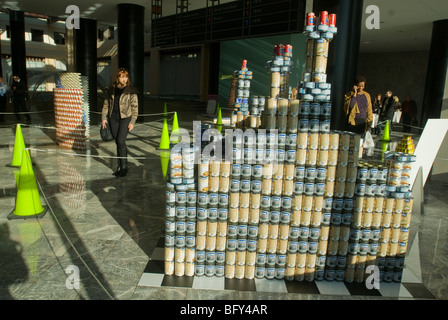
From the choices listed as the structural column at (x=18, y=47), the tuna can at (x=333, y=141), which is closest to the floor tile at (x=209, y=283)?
the tuna can at (x=333, y=141)

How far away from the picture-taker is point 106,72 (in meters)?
47.2

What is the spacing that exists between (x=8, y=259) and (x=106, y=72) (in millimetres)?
46949

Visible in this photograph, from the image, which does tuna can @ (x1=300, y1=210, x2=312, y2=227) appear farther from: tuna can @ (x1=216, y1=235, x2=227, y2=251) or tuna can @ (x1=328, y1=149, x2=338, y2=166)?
tuna can @ (x1=216, y1=235, x2=227, y2=251)

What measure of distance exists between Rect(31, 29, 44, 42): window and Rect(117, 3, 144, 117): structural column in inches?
1391

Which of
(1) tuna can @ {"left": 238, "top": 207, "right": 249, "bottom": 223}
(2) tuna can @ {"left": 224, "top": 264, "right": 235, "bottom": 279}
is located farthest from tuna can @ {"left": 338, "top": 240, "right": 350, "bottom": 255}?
(2) tuna can @ {"left": 224, "top": 264, "right": 235, "bottom": 279}

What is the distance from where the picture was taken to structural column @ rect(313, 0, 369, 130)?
6719 millimetres

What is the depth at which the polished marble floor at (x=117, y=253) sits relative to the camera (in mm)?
3471

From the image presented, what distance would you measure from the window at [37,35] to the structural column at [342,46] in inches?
1796

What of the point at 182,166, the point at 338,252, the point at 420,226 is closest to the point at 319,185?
the point at 338,252

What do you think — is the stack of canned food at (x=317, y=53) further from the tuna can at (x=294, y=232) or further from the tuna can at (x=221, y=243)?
the tuna can at (x=221, y=243)

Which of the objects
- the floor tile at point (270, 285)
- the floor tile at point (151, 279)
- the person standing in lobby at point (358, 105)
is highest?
the person standing in lobby at point (358, 105)

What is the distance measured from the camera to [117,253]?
420cm

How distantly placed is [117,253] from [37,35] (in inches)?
1883

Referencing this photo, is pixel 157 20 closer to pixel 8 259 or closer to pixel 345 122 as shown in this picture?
pixel 345 122
